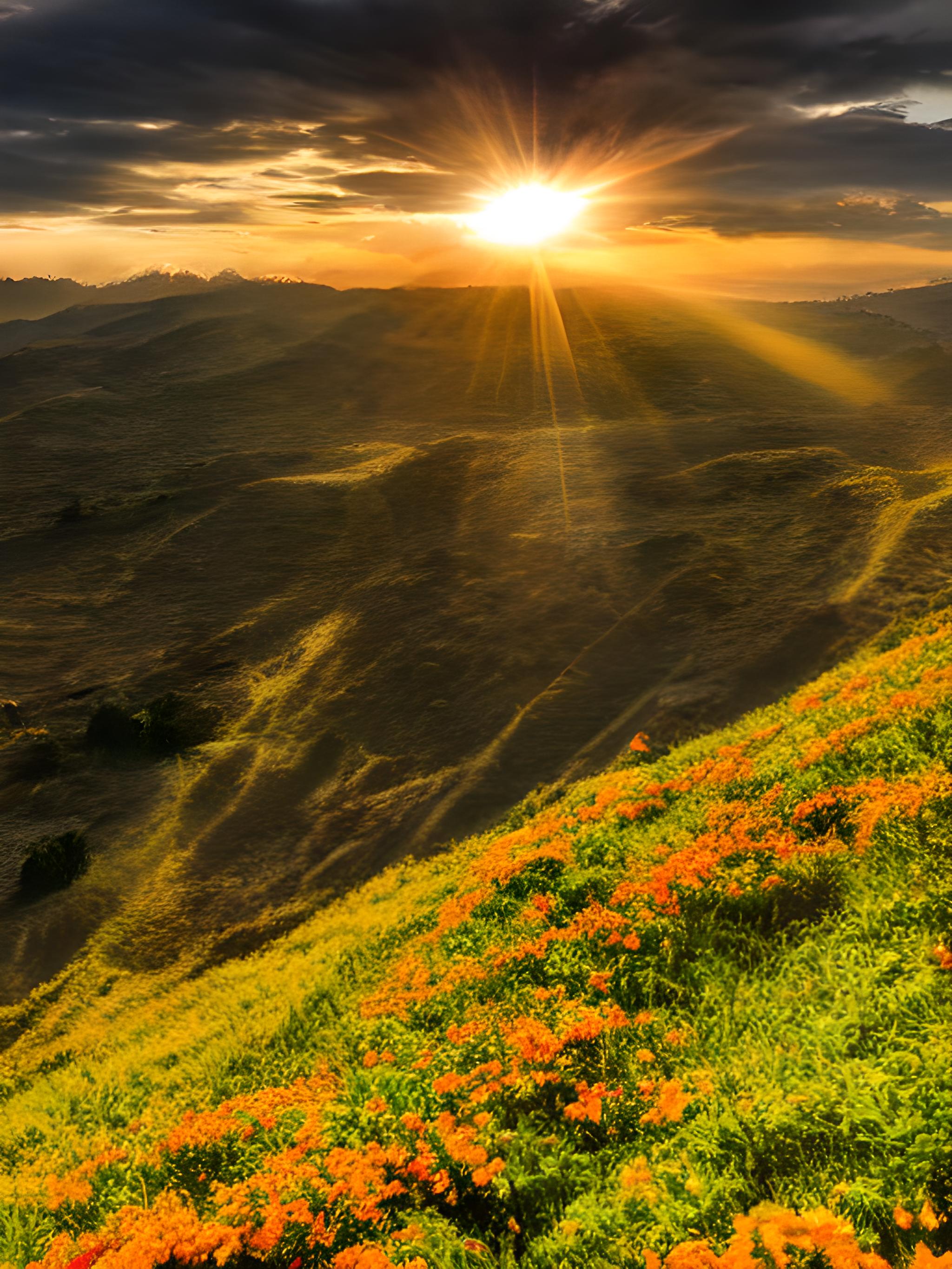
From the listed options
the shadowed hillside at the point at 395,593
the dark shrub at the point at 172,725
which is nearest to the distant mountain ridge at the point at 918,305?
the shadowed hillside at the point at 395,593

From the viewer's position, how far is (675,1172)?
6.72m

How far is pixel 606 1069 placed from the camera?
864 cm

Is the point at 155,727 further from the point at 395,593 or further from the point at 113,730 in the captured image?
the point at 395,593

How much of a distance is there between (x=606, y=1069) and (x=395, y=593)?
79.7ft

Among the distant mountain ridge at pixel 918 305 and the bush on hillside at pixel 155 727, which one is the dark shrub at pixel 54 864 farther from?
the distant mountain ridge at pixel 918 305

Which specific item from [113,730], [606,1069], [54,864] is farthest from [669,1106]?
[113,730]

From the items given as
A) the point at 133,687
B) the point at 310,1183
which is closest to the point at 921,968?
the point at 310,1183

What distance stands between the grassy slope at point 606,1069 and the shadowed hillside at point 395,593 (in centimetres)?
710

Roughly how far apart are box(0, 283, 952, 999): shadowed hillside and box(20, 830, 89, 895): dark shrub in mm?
301

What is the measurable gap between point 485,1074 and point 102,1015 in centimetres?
1339

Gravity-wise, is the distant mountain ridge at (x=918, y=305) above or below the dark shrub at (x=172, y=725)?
above

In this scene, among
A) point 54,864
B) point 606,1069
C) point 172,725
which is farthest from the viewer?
point 172,725

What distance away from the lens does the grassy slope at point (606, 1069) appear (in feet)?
21.2

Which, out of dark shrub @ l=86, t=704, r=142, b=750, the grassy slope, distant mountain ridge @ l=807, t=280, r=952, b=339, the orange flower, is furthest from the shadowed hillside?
distant mountain ridge @ l=807, t=280, r=952, b=339
